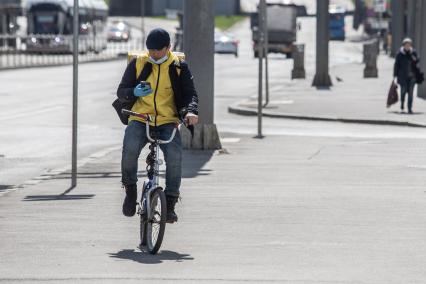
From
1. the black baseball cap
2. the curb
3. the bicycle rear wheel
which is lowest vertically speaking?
the curb

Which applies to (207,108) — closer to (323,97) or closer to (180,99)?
(180,99)

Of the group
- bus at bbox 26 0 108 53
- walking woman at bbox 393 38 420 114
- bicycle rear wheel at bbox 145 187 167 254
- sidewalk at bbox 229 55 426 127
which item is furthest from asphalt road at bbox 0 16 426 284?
bus at bbox 26 0 108 53

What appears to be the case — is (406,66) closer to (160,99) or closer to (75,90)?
(75,90)

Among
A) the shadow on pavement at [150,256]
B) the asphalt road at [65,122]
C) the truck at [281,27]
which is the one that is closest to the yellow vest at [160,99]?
the shadow on pavement at [150,256]

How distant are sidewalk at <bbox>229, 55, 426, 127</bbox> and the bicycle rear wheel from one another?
17334mm

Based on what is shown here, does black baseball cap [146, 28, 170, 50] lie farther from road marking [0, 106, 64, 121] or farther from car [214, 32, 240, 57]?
car [214, 32, 240, 57]

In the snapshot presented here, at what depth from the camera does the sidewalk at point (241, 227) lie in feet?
32.7

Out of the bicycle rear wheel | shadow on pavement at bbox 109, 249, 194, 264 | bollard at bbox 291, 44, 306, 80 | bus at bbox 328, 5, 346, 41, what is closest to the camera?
shadow on pavement at bbox 109, 249, 194, 264

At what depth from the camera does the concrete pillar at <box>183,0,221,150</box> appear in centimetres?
2117

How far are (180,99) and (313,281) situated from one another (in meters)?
2.17

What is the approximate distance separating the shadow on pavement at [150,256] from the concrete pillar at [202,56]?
405 inches

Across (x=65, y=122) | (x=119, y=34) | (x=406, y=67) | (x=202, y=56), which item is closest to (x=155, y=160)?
(x=202, y=56)

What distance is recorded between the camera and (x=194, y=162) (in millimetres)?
19438

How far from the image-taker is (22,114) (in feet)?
101
